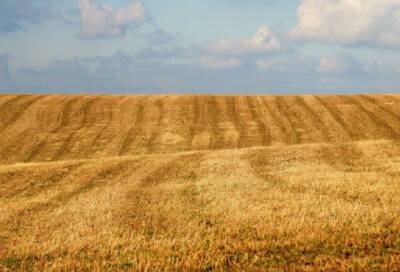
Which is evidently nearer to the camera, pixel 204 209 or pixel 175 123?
pixel 204 209

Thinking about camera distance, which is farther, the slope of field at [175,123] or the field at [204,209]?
the slope of field at [175,123]

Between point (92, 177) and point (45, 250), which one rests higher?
point (45, 250)

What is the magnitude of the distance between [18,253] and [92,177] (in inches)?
508

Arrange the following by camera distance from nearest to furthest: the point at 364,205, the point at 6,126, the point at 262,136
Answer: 1. the point at 364,205
2. the point at 262,136
3. the point at 6,126

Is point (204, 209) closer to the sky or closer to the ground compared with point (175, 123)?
closer to the sky

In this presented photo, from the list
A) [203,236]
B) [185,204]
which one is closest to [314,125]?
[185,204]

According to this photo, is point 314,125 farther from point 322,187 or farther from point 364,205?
point 364,205

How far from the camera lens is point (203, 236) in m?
11.4

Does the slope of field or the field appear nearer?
the field

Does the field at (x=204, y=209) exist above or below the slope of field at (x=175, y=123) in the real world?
above

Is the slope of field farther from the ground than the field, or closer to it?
closer to it

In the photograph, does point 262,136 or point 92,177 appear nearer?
point 92,177

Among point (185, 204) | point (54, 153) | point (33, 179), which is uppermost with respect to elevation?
point (185, 204)

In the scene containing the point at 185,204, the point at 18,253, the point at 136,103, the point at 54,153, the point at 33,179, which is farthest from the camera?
the point at 136,103
